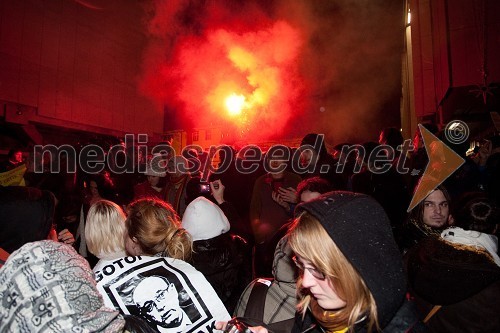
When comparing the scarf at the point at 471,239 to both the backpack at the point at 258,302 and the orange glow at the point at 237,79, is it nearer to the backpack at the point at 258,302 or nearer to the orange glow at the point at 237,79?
the backpack at the point at 258,302

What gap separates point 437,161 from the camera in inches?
149

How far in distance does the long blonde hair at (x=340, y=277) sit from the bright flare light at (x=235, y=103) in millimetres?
19226

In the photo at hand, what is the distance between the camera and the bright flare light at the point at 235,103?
20375 mm

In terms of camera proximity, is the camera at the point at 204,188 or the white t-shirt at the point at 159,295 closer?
the white t-shirt at the point at 159,295

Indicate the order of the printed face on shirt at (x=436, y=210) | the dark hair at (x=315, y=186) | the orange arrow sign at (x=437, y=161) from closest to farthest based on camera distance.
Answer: the printed face on shirt at (x=436, y=210), the dark hair at (x=315, y=186), the orange arrow sign at (x=437, y=161)

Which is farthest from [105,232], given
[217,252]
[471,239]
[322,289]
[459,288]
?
[471,239]

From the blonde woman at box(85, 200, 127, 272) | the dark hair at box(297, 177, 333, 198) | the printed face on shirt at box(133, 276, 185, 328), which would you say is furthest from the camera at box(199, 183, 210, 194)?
the printed face on shirt at box(133, 276, 185, 328)

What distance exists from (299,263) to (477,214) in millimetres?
1627

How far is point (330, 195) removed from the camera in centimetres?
152

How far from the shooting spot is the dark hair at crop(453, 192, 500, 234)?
7.89 ft

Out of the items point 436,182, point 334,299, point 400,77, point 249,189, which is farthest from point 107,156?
point 400,77

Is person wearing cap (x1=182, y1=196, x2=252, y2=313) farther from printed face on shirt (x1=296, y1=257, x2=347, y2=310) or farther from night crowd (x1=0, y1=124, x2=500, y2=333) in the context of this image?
printed face on shirt (x1=296, y1=257, x2=347, y2=310)

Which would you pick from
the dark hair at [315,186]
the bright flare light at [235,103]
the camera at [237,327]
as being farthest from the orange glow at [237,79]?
the camera at [237,327]

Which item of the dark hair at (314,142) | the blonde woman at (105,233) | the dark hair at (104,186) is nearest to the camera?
the blonde woman at (105,233)
